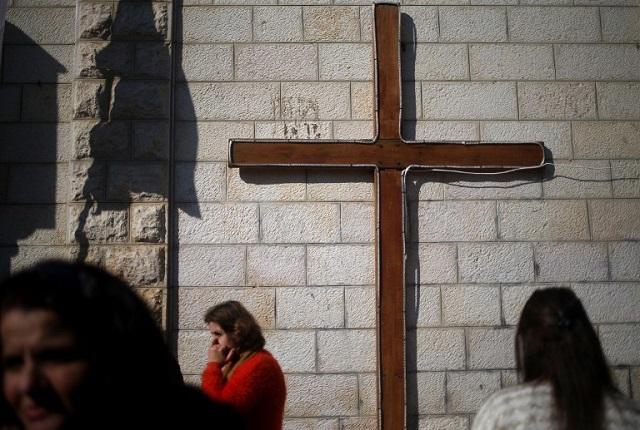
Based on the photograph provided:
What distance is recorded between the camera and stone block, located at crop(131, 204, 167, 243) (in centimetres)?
361

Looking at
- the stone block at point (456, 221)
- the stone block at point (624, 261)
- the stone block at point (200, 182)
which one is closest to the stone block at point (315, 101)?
the stone block at point (200, 182)

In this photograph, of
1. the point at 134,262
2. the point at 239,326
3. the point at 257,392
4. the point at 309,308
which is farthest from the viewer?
the point at 309,308

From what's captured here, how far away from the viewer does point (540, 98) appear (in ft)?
13.0

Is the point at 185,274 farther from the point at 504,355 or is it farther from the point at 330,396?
the point at 504,355

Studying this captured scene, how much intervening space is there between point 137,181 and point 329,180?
1.10 m

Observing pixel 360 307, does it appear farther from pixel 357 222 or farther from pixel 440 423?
pixel 440 423

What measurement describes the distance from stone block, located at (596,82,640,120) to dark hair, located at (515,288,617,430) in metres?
2.47

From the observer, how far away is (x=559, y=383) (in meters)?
1.76

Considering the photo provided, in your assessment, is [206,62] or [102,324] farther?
[206,62]

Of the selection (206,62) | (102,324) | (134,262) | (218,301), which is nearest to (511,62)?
(206,62)

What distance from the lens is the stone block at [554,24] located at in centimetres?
405

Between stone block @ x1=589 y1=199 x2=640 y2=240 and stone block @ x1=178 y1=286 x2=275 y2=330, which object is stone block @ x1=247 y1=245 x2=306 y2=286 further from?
stone block @ x1=589 y1=199 x2=640 y2=240

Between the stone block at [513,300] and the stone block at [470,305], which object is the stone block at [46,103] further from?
the stone block at [513,300]

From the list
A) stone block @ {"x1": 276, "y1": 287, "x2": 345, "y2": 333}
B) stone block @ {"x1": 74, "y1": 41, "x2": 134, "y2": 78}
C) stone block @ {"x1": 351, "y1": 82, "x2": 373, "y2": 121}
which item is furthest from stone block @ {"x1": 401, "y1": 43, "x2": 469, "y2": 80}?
stone block @ {"x1": 74, "y1": 41, "x2": 134, "y2": 78}
